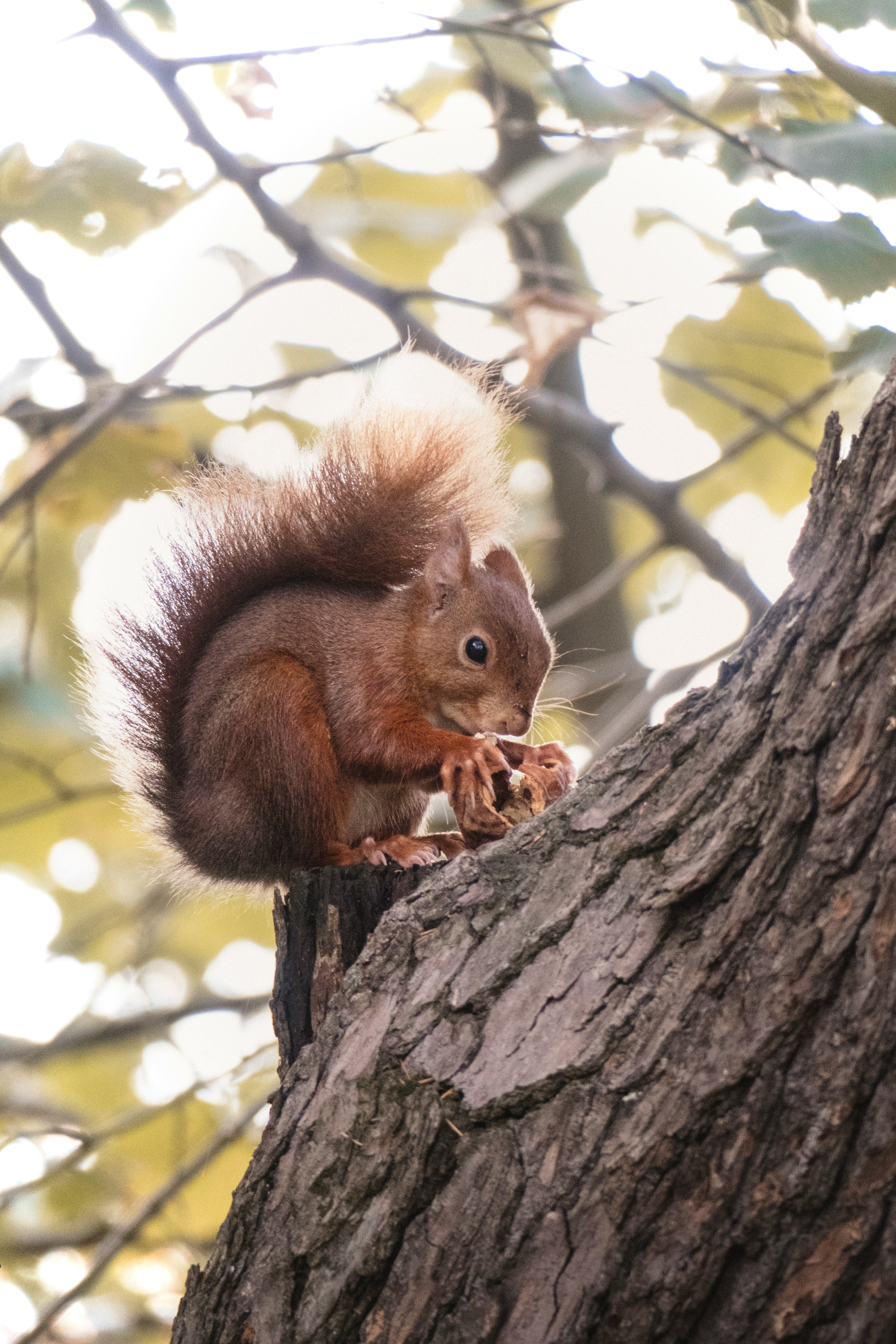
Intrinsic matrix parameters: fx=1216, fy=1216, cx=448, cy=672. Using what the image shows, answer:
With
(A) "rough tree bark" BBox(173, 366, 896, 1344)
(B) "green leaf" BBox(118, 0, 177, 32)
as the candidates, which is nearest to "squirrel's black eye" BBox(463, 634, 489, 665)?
(A) "rough tree bark" BBox(173, 366, 896, 1344)

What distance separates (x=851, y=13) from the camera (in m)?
2.12

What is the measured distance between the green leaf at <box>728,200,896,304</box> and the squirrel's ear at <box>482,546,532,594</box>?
2.58 feet

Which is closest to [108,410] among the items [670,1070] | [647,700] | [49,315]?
[49,315]

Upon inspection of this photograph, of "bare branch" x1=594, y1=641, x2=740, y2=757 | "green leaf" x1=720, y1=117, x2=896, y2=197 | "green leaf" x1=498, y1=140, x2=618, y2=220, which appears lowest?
"bare branch" x1=594, y1=641, x2=740, y2=757

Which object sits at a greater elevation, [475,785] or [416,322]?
[416,322]

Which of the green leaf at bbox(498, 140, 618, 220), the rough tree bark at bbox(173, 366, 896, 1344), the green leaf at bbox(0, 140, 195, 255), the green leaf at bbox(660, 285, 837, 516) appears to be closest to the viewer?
the rough tree bark at bbox(173, 366, 896, 1344)

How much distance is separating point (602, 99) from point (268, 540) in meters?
1.20

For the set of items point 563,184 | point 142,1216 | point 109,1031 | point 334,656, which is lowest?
point 109,1031

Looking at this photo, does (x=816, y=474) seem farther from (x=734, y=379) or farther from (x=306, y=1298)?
(x=734, y=379)

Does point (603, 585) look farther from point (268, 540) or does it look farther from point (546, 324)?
point (268, 540)

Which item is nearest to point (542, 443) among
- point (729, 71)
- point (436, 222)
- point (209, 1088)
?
A: point (436, 222)

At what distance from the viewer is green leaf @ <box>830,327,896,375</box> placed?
73.3 inches

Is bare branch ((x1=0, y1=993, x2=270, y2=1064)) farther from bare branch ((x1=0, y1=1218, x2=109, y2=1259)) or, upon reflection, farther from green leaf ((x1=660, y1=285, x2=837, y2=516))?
green leaf ((x1=660, y1=285, x2=837, y2=516))

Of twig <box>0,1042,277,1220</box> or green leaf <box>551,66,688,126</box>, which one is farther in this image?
twig <box>0,1042,277,1220</box>
